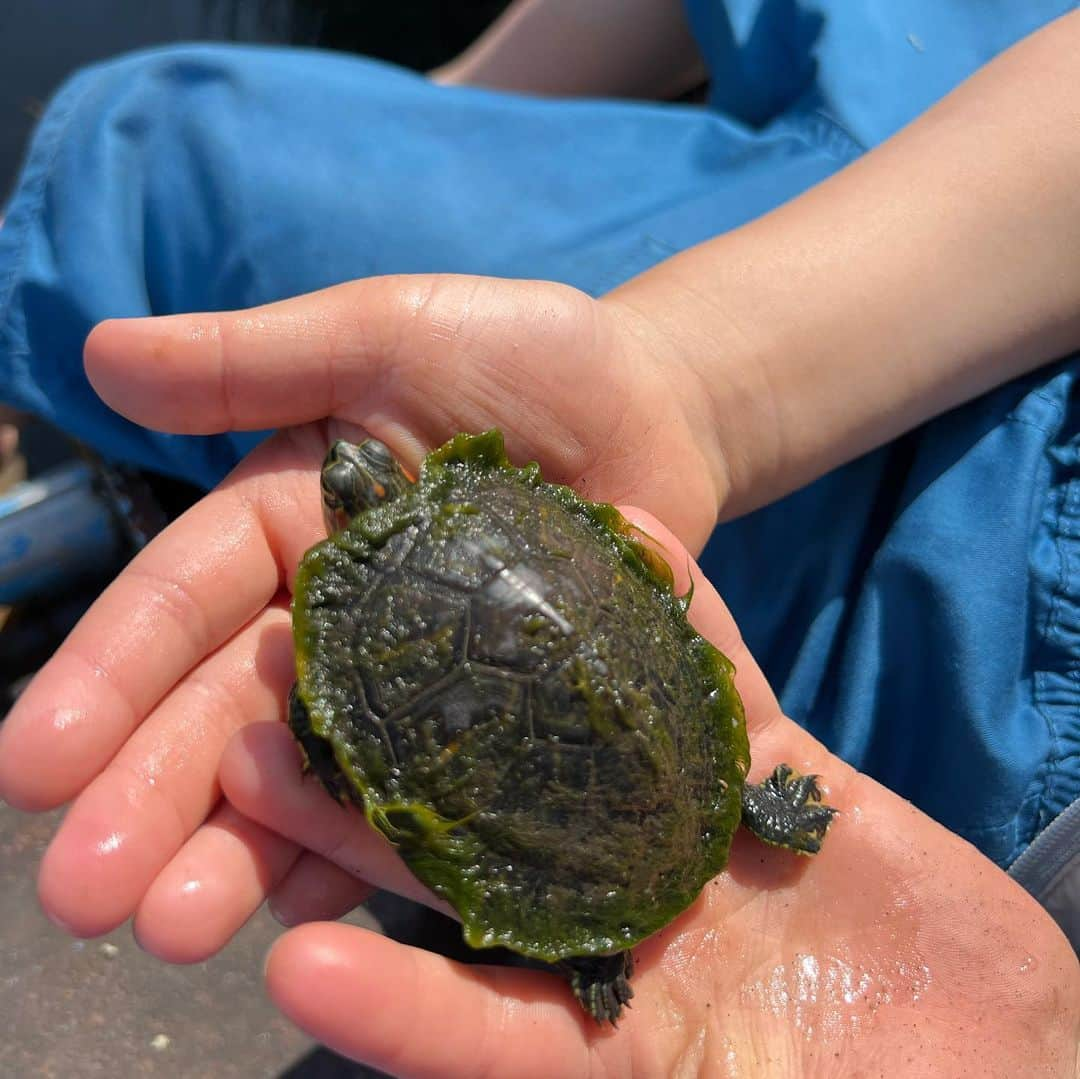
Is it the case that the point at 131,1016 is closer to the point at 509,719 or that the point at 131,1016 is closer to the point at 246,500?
the point at 246,500

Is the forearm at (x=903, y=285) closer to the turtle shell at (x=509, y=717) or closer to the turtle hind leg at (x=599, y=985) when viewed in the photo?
the turtle shell at (x=509, y=717)

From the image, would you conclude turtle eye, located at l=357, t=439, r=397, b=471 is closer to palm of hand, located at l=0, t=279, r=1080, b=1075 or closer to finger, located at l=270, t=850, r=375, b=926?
palm of hand, located at l=0, t=279, r=1080, b=1075

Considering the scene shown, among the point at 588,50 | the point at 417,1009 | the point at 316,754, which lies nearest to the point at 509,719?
the point at 316,754

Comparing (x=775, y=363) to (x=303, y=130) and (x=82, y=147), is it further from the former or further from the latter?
(x=82, y=147)

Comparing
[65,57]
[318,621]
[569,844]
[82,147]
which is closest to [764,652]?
[569,844]

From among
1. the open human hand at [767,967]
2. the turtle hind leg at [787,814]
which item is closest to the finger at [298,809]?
the open human hand at [767,967]

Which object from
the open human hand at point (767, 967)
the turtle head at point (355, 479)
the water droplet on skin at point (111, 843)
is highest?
the turtle head at point (355, 479)
